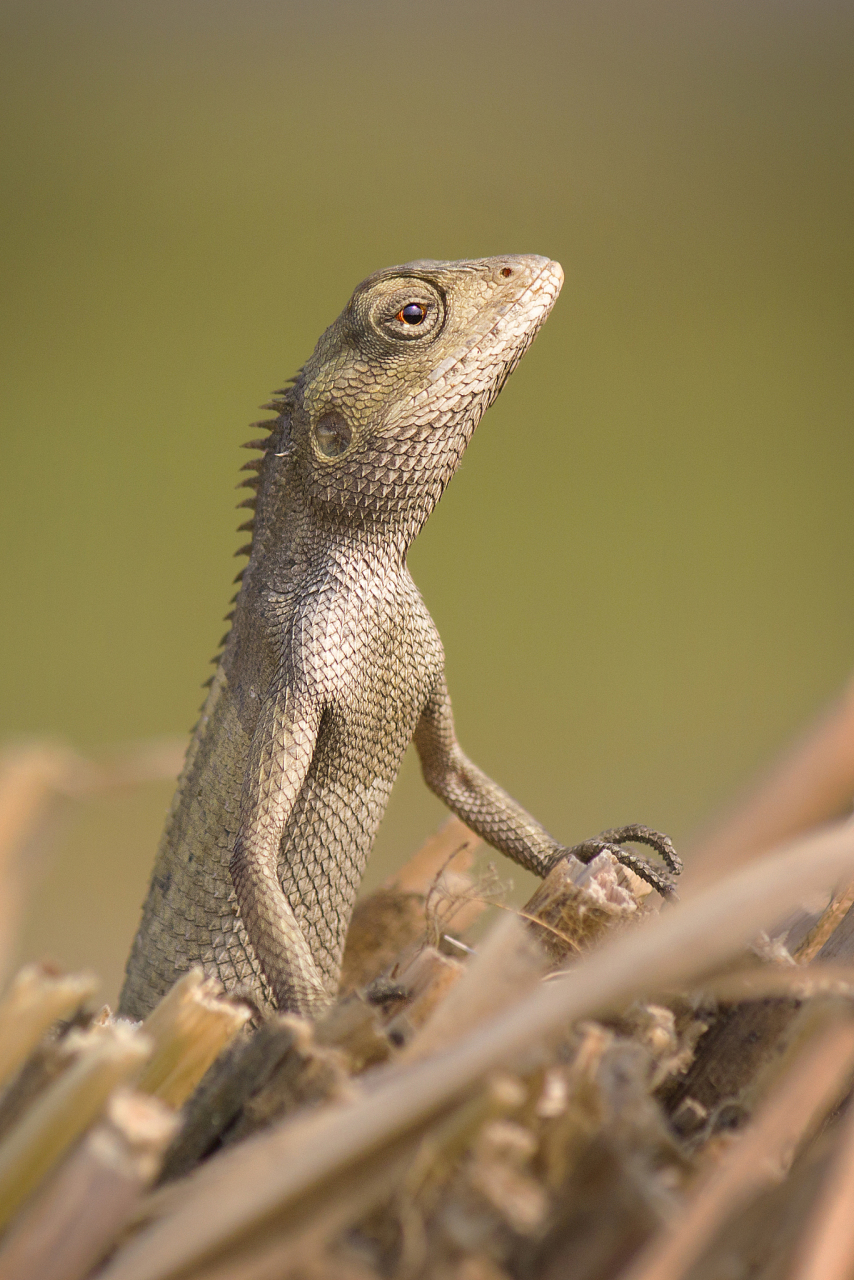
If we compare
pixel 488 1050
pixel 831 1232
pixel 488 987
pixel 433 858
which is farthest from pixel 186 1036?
pixel 433 858

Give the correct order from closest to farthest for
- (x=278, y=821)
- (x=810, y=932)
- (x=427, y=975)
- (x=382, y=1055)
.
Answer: (x=382, y=1055)
(x=427, y=975)
(x=810, y=932)
(x=278, y=821)

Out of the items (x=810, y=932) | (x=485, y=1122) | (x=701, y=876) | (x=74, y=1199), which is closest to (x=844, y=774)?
(x=701, y=876)

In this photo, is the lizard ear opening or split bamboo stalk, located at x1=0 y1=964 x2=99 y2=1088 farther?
the lizard ear opening

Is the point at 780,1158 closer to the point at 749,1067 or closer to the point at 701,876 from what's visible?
the point at 749,1067

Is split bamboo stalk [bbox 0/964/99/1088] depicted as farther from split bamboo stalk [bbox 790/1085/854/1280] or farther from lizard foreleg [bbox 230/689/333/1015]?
split bamboo stalk [bbox 790/1085/854/1280]

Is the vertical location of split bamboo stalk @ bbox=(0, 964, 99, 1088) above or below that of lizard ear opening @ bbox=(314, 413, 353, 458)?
below

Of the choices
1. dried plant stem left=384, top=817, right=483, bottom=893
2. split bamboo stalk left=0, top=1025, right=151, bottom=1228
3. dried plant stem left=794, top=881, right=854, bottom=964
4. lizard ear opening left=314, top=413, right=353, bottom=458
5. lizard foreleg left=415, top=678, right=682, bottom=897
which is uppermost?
lizard ear opening left=314, top=413, right=353, bottom=458

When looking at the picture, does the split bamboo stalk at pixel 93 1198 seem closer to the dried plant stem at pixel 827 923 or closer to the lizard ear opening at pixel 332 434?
the dried plant stem at pixel 827 923

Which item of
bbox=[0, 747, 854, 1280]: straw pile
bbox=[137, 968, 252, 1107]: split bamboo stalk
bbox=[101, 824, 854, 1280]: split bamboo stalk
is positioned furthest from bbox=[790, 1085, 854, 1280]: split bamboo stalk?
bbox=[137, 968, 252, 1107]: split bamboo stalk
